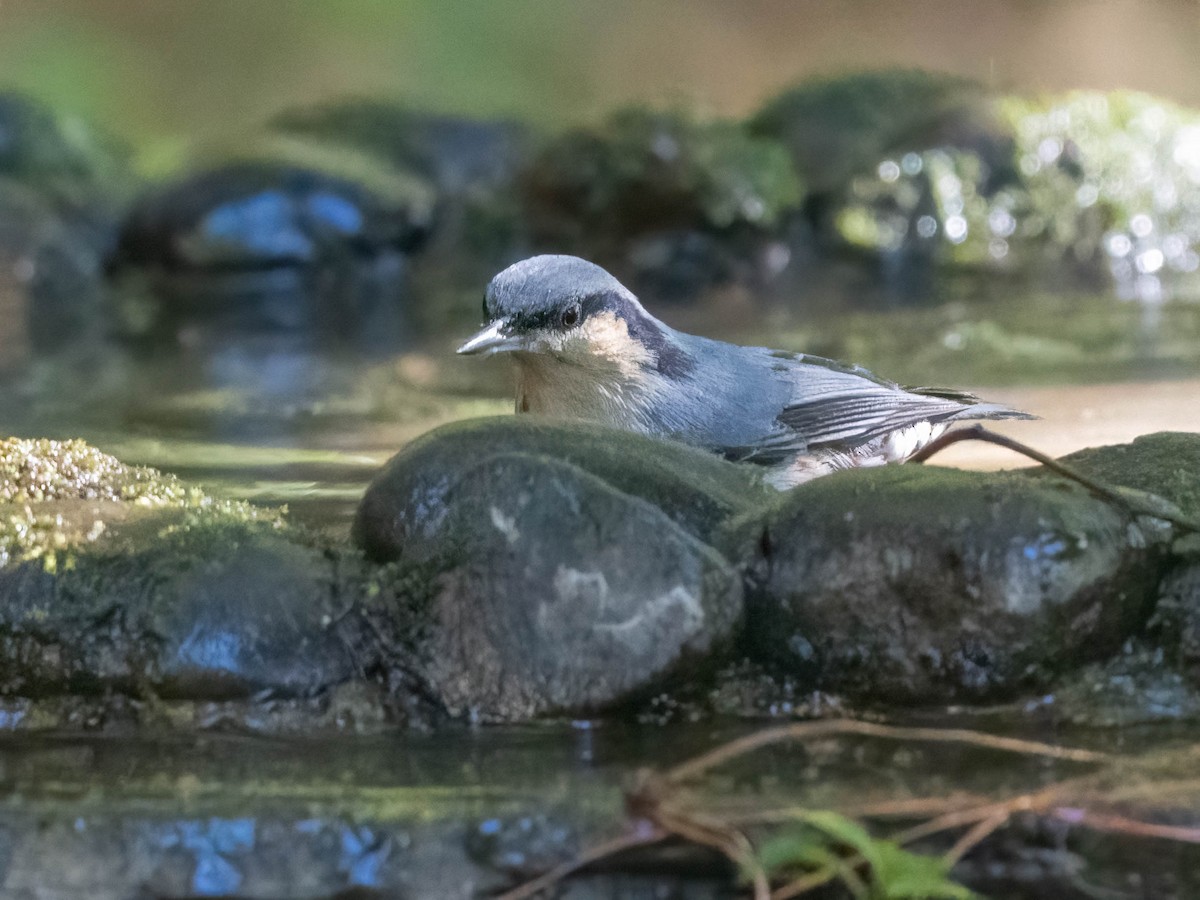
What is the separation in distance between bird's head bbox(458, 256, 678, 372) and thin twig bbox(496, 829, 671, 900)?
168 cm

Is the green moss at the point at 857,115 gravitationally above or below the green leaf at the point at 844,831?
above

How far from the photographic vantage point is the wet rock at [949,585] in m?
2.57

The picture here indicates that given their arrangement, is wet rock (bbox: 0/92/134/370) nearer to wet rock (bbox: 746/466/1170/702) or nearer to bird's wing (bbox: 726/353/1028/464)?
bird's wing (bbox: 726/353/1028/464)

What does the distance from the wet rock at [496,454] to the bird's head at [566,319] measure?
0.79 m

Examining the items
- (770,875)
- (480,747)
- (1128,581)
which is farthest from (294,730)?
(1128,581)

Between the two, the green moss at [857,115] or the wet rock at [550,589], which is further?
the green moss at [857,115]

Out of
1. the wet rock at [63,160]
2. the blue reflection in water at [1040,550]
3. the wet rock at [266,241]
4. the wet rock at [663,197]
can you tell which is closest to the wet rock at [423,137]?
the wet rock at [663,197]

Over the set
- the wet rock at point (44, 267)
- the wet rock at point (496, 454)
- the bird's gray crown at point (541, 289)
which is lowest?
the wet rock at point (496, 454)

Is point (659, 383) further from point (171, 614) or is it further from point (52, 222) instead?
point (52, 222)

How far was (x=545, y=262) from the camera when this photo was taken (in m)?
3.84

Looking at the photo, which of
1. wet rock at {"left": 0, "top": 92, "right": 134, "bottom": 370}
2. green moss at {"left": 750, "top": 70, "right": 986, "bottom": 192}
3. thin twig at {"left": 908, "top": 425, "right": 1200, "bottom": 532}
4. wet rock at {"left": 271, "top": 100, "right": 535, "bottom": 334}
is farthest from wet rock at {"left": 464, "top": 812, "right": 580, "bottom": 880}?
green moss at {"left": 750, "top": 70, "right": 986, "bottom": 192}

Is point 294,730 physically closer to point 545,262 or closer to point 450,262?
point 545,262

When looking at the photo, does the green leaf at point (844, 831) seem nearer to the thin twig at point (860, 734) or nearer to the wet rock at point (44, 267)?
the thin twig at point (860, 734)

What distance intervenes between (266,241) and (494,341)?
7926 millimetres
